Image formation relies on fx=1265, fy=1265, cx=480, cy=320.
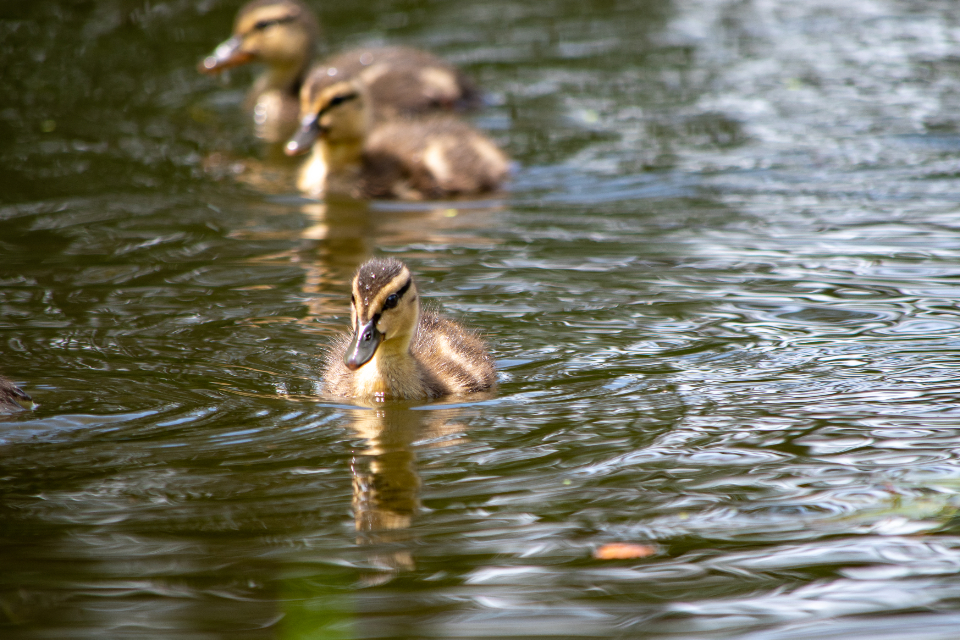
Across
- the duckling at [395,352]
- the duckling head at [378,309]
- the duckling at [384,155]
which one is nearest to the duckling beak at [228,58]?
the duckling at [384,155]

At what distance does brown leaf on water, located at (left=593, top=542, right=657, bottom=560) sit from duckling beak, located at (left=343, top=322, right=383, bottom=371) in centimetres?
112

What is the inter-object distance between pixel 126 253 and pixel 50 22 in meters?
6.27

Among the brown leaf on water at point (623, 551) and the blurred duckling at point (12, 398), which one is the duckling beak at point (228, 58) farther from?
the brown leaf on water at point (623, 551)

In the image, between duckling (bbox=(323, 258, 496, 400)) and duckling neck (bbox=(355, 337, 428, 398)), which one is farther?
duckling neck (bbox=(355, 337, 428, 398))

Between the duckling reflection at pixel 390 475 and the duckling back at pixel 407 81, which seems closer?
the duckling reflection at pixel 390 475

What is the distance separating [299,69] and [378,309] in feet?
19.9

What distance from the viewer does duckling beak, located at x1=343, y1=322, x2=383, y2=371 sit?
12.7 feet

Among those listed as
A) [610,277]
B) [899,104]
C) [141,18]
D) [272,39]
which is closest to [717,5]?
[899,104]

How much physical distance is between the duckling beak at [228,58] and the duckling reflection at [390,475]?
5.88 meters

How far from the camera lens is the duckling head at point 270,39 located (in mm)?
9461

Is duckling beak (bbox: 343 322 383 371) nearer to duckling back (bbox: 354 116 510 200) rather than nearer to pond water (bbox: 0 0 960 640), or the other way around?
pond water (bbox: 0 0 960 640)

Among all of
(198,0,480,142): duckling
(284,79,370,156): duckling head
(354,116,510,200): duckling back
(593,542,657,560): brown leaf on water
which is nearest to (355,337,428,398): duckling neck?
(593,542,657,560): brown leaf on water

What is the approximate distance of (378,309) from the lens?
13.2 feet

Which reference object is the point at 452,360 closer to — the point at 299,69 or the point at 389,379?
the point at 389,379
